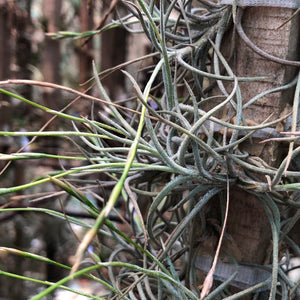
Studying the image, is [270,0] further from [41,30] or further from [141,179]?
[41,30]

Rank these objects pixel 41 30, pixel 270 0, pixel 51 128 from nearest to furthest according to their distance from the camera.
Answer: pixel 270 0 → pixel 51 128 → pixel 41 30

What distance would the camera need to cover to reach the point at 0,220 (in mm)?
766

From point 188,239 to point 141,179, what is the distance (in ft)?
0.27

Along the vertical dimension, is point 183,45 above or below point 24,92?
above

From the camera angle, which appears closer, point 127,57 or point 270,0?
point 270,0

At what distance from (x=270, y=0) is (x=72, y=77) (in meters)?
0.64

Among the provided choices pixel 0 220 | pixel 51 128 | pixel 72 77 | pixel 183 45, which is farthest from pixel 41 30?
pixel 183 45

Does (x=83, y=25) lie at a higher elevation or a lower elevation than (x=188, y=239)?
higher

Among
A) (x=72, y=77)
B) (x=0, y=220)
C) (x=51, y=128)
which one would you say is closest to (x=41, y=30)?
(x=72, y=77)

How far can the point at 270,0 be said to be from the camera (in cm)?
34

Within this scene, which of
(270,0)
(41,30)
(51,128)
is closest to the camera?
(270,0)

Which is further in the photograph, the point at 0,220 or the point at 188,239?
the point at 0,220

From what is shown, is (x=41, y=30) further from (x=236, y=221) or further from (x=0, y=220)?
(x=236, y=221)

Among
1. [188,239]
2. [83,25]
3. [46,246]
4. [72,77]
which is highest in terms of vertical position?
[83,25]
